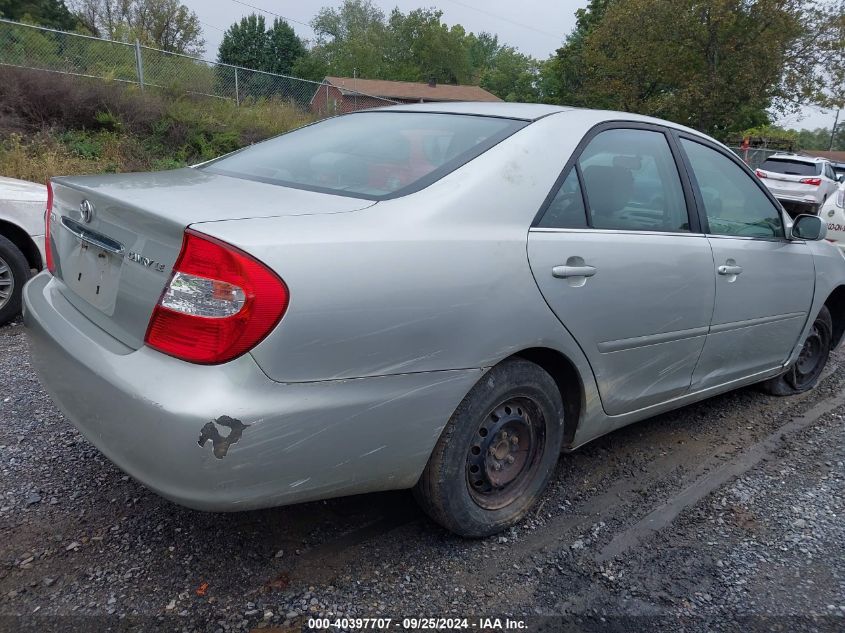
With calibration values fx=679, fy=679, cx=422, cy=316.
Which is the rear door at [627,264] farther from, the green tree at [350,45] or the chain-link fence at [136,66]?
the green tree at [350,45]

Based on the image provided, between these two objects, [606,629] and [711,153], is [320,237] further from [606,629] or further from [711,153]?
[711,153]

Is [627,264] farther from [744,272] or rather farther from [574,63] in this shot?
[574,63]

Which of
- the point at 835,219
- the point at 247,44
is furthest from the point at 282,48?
the point at 835,219

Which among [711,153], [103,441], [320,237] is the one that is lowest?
[103,441]

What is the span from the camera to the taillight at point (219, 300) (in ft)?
5.97

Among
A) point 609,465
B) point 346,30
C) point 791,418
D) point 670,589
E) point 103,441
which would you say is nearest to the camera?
point 103,441

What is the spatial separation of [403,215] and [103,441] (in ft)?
3.82

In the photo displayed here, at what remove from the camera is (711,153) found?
355 cm

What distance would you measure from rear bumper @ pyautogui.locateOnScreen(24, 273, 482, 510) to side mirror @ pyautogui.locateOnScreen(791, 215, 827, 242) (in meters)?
2.54

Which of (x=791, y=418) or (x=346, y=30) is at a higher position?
(x=346, y=30)

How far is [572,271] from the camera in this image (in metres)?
2.50

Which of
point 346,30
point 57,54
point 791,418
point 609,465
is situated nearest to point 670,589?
point 609,465

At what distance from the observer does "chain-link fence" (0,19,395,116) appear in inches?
479

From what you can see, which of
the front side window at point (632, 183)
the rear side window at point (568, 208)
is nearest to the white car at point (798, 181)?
the front side window at point (632, 183)
